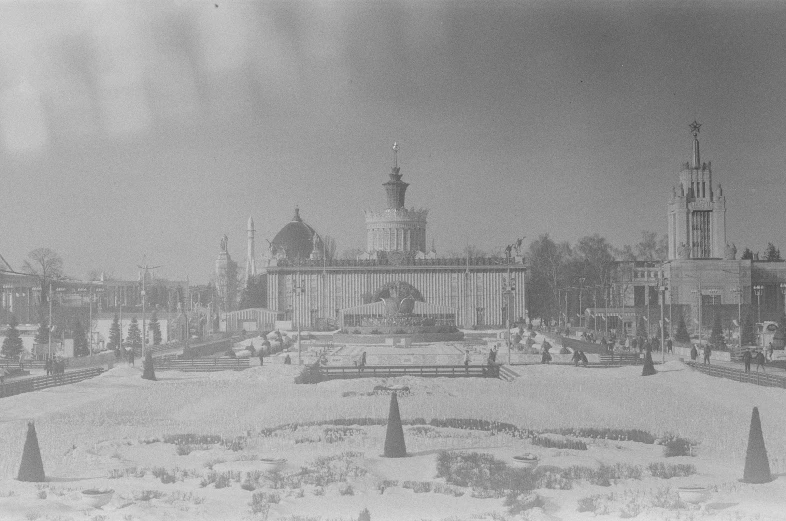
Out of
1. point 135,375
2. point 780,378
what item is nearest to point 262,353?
point 135,375

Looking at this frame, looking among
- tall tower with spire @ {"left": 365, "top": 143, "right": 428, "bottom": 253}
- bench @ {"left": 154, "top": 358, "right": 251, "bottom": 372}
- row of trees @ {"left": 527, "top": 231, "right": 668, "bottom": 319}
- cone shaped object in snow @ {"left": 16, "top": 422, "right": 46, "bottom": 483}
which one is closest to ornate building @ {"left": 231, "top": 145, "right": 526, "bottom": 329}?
row of trees @ {"left": 527, "top": 231, "right": 668, "bottom": 319}

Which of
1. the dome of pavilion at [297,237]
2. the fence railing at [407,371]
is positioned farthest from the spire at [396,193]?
the fence railing at [407,371]

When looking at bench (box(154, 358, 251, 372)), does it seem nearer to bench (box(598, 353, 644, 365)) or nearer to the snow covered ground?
the snow covered ground

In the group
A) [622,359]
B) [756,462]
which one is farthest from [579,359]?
[756,462]

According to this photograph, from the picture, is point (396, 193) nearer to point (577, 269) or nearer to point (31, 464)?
point (577, 269)

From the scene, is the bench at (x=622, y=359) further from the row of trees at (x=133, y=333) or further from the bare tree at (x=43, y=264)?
the row of trees at (x=133, y=333)

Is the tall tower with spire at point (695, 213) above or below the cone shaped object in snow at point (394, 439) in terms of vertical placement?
above
